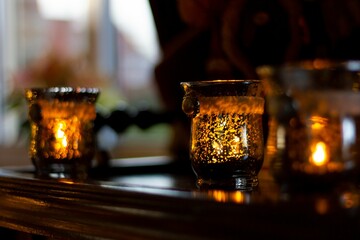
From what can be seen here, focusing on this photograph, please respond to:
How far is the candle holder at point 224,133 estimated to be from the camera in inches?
31.0

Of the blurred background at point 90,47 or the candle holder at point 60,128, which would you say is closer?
the candle holder at point 60,128

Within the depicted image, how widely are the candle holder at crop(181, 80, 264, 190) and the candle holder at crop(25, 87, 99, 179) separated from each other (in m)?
0.24

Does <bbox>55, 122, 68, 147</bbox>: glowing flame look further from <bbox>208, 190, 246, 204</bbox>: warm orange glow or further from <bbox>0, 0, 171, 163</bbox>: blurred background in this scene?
<bbox>0, 0, 171, 163</bbox>: blurred background

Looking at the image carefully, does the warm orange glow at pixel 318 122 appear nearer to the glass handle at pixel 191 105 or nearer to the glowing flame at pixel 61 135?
the glass handle at pixel 191 105

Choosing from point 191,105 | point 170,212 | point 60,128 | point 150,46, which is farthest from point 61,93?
point 150,46

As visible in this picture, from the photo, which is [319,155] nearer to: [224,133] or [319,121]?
[319,121]

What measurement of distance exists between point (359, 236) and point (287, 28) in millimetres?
707

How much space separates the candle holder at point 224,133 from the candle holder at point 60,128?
0.24 m

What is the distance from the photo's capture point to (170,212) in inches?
23.7

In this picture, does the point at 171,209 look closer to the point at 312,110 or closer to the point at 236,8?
the point at 312,110

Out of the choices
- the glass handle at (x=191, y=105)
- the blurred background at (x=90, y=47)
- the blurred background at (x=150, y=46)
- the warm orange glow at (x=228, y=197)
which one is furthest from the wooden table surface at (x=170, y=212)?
the blurred background at (x=90, y=47)

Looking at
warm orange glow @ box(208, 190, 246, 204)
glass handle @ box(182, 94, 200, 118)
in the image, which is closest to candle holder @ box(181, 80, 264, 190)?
glass handle @ box(182, 94, 200, 118)

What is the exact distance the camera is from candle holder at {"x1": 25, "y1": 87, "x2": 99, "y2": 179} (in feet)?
3.26

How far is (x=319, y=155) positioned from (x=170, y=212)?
126 millimetres
